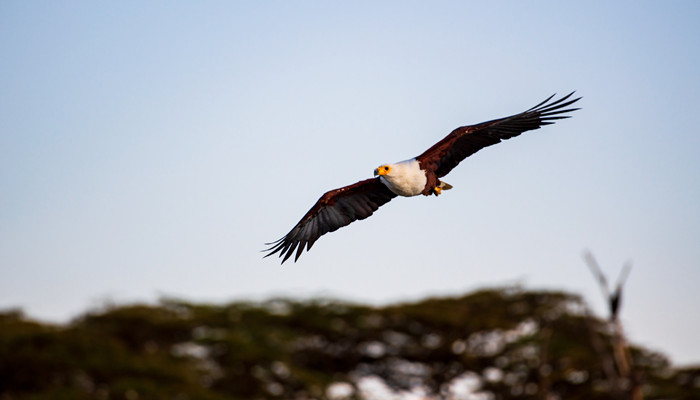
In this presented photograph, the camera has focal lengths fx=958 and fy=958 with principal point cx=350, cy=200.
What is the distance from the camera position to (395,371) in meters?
34.2

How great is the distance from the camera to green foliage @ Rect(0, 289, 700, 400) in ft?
105

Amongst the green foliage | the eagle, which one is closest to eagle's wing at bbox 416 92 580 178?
the eagle

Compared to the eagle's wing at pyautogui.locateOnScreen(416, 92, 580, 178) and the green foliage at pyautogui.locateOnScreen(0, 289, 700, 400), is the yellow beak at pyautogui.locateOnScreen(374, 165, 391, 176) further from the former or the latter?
the green foliage at pyautogui.locateOnScreen(0, 289, 700, 400)

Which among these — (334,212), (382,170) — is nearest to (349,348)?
(334,212)

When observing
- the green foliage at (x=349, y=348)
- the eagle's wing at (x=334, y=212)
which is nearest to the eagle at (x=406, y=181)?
the eagle's wing at (x=334, y=212)

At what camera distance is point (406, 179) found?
10648 mm

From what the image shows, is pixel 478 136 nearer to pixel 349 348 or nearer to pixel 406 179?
pixel 406 179

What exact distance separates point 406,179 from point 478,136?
1.66 meters

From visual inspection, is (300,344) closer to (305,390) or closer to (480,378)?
(305,390)

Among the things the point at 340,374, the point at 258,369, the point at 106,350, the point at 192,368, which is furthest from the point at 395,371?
the point at 106,350

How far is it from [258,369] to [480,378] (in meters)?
7.82

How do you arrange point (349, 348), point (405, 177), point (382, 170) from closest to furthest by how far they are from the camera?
point (382, 170) → point (405, 177) → point (349, 348)

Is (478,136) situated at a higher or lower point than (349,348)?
lower

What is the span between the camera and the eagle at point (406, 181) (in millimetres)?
10789
